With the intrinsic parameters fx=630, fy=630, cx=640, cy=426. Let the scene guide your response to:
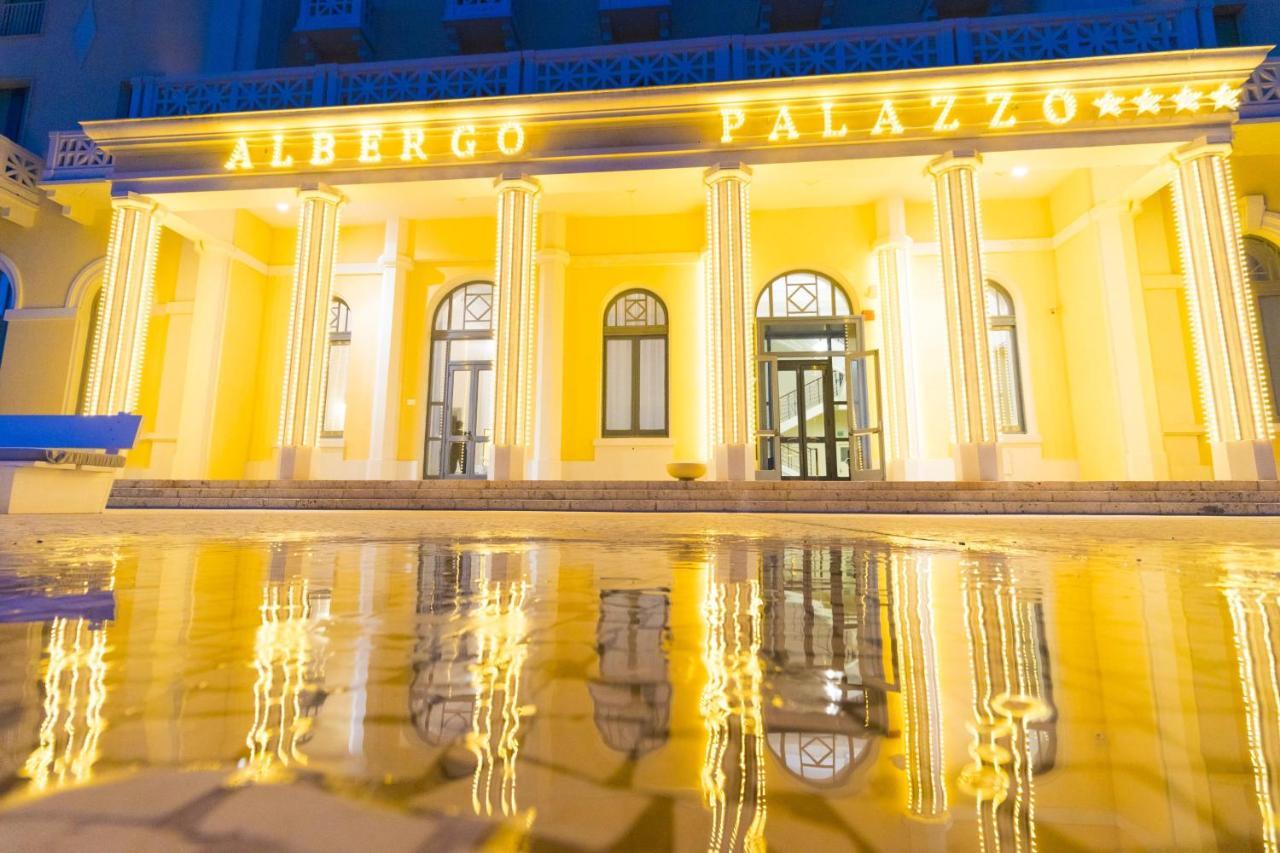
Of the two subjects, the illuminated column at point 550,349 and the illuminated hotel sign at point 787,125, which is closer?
the illuminated hotel sign at point 787,125

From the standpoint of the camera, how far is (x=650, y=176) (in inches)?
369

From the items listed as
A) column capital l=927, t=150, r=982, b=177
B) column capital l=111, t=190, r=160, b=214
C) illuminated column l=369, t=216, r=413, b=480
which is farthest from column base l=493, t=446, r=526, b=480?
column capital l=927, t=150, r=982, b=177

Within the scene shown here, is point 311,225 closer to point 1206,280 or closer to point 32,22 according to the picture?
point 32,22

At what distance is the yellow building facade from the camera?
841 cm

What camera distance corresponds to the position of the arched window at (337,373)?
38.1 feet

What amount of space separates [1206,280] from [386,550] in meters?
10.3

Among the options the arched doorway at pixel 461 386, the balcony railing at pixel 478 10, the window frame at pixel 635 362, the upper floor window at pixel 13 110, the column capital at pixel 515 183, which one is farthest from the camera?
the upper floor window at pixel 13 110

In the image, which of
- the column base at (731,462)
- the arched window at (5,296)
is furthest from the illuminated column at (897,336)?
the arched window at (5,296)

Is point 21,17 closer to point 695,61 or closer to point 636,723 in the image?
point 695,61

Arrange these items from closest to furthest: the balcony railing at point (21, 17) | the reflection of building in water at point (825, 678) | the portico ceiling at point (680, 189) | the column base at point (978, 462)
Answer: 1. the reflection of building in water at point (825, 678)
2. the column base at point (978, 462)
3. the portico ceiling at point (680, 189)
4. the balcony railing at point (21, 17)

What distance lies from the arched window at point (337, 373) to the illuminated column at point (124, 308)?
276 centimetres

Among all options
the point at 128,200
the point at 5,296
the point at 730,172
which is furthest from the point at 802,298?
the point at 5,296

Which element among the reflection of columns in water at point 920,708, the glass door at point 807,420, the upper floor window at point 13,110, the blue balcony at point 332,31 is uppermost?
the blue balcony at point 332,31

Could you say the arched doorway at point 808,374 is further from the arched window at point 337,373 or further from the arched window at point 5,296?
the arched window at point 5,296
